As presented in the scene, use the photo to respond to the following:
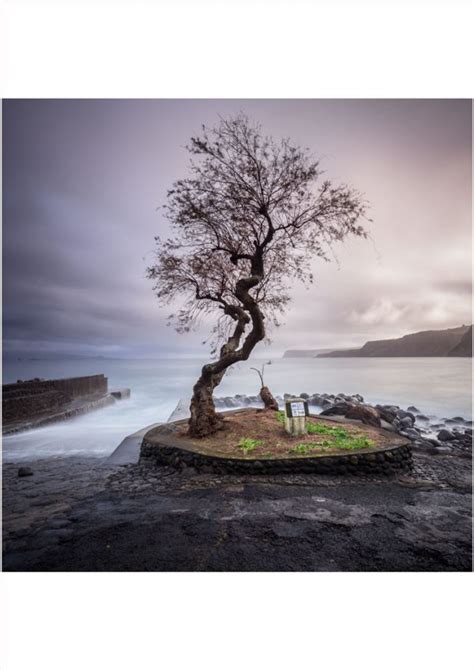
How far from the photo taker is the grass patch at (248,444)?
5.73m

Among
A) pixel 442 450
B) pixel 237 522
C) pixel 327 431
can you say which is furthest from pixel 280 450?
pixel 442 450

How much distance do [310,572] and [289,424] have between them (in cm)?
362

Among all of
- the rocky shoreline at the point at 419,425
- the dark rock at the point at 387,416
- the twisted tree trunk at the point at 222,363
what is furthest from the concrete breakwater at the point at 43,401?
the dark rock at the point at 387,416

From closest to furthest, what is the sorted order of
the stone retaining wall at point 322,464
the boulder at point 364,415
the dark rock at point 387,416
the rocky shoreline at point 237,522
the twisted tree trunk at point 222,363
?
the rocky shoreline at point 237,522 → the stone retaining wall at point 322,464 → the twisted tree trunk at point 222,363 → the boulder at point 364,415 → the dark rock at point 387,416

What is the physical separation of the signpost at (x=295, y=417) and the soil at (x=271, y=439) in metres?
0.12

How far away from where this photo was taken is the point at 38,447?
968 centimetres

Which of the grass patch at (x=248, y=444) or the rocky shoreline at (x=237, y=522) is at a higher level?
the grass patch at (x=248, y=444)

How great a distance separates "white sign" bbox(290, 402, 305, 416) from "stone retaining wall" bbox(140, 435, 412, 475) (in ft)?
3.67

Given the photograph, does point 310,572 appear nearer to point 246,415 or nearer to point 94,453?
point 246,415

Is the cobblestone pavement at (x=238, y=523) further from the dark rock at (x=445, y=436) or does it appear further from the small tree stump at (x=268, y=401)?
the dark rock at (x=445, y=436)

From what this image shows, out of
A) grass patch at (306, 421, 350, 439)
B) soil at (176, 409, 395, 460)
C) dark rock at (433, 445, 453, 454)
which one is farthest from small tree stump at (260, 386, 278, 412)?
dark rock at (433, 445, 453, 454)

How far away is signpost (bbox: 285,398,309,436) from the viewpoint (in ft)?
20.8

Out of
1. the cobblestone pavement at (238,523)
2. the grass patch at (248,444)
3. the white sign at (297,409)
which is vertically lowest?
the cobblestone pavement at (238,523)

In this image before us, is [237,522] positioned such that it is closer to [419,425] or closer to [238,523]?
[238,523]
